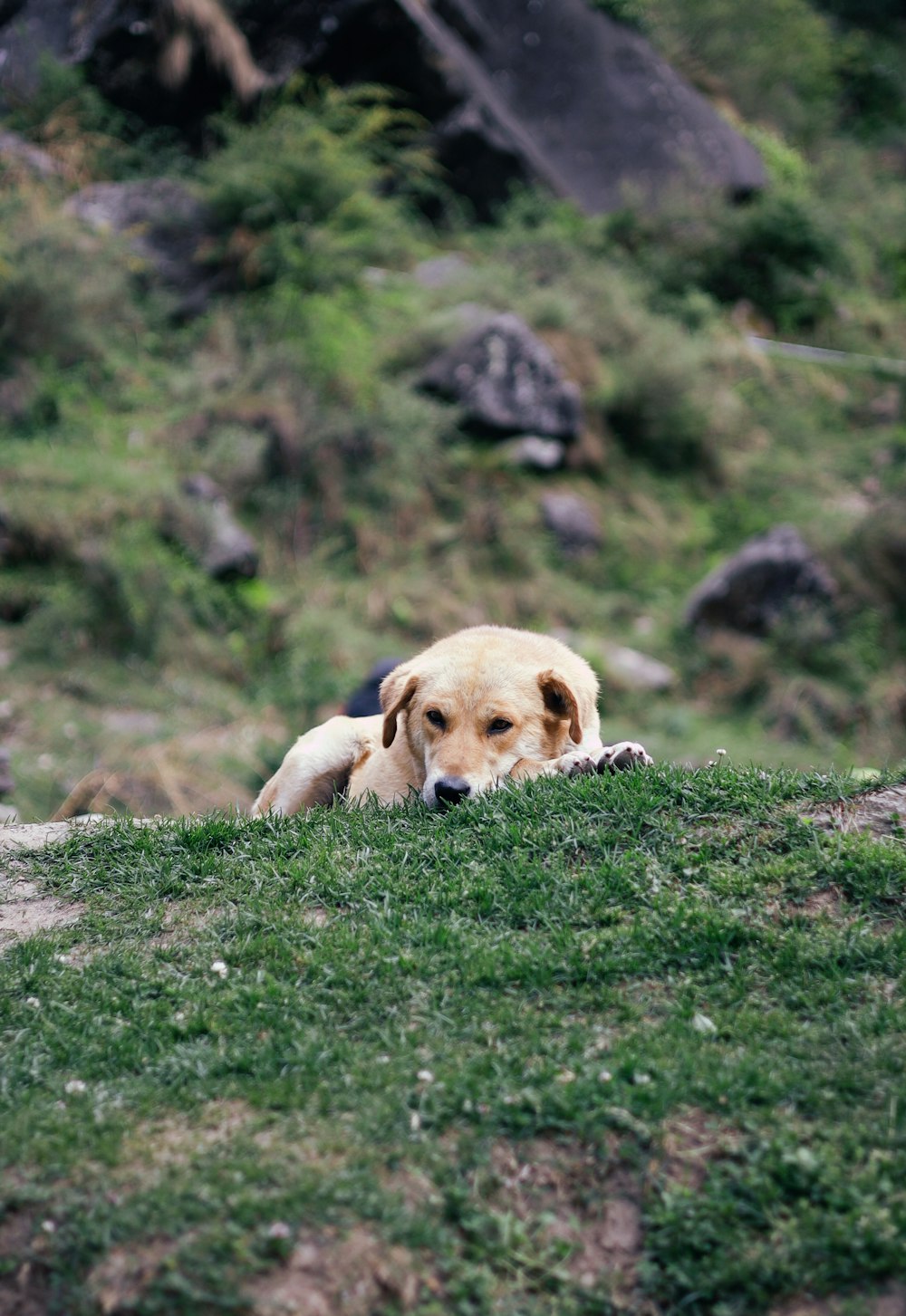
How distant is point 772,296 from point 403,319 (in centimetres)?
930

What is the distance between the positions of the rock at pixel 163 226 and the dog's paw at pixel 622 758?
540 inches

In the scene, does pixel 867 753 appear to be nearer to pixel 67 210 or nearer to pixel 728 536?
pixel 728 536

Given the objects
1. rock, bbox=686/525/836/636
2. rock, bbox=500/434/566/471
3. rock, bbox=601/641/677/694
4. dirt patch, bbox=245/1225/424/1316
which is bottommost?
rock, bbox=601/641/677/694

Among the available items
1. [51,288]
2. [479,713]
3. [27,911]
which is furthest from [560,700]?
[51,288]

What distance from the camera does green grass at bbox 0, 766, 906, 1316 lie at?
10.2 ft

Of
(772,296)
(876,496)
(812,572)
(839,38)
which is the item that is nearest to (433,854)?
(812,572)

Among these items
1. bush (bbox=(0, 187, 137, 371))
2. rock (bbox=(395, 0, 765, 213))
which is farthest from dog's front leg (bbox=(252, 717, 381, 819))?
rock (bbox=(395, 0, 765, 213))

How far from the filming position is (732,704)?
599 inches

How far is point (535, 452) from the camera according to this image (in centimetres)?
1720

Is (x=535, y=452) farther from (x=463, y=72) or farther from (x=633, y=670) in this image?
(x=463, y=72)

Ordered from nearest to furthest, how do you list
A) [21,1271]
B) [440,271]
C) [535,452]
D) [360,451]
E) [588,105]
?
[21,1271] → [360,451] → [535,452] → [440,271] → [588,105]

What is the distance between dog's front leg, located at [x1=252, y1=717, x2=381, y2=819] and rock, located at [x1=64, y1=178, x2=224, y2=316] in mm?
12404

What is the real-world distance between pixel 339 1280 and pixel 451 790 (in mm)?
2737

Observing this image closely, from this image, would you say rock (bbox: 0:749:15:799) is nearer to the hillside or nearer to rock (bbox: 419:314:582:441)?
the hillside
